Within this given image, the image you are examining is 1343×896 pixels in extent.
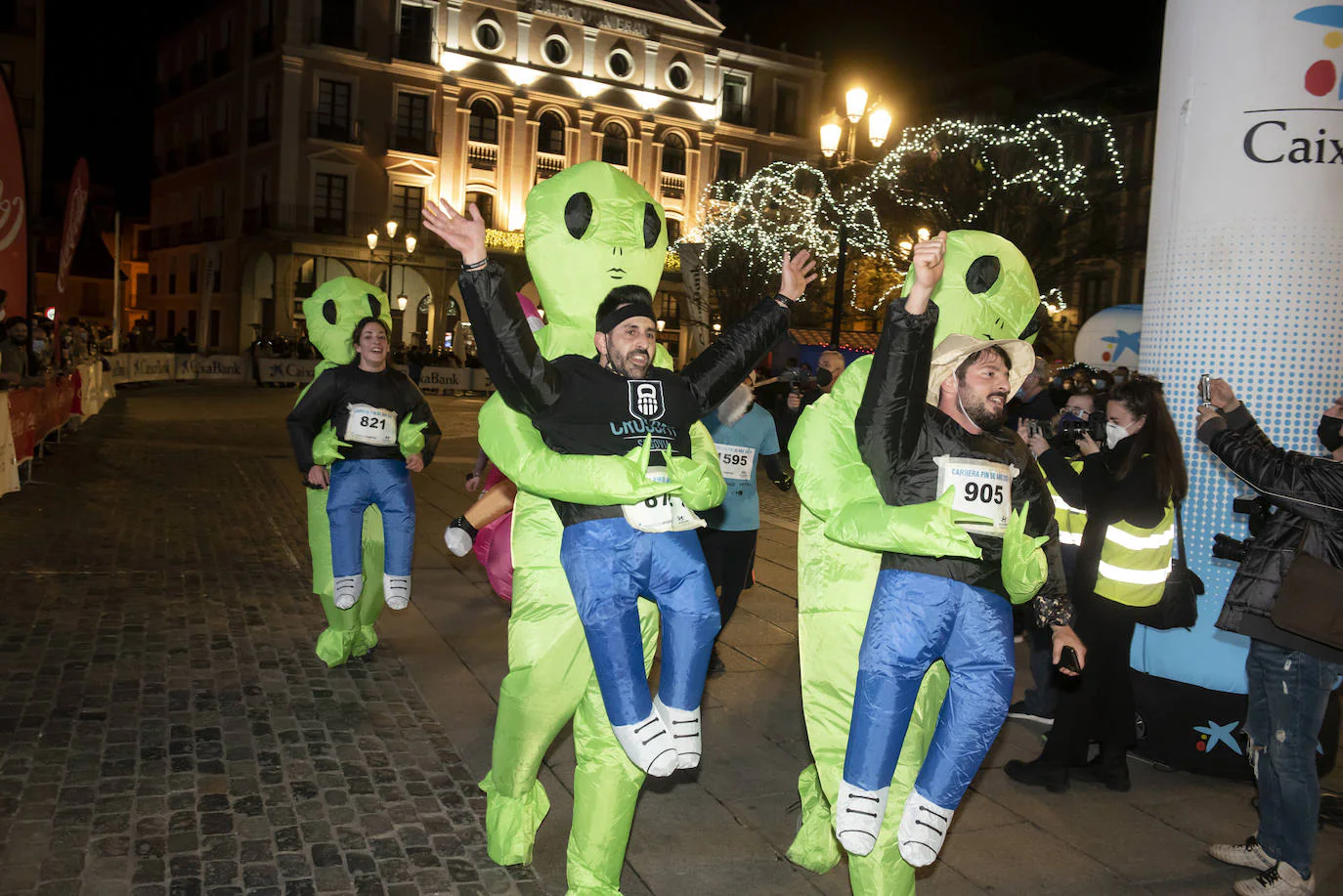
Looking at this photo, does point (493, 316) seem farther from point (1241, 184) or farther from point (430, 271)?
point (430, 271)

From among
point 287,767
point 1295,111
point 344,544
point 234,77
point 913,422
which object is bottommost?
point 287,767

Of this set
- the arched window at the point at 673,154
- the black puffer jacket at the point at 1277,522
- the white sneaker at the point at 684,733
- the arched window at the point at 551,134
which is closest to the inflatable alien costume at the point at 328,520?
the white sneaker at the point at 684,733

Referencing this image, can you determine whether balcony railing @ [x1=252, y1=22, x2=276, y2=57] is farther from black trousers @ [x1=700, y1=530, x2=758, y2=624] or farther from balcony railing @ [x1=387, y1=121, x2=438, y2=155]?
black trousers @ [x1=700, y1=530, x2=758, y2=624]

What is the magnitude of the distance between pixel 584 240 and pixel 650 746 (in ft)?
5.96

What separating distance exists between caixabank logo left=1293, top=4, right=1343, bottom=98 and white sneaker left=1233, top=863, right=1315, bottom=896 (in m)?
3.67

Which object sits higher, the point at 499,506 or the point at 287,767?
the point at 499,506

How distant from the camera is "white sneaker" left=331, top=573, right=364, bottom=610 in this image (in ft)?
21.2

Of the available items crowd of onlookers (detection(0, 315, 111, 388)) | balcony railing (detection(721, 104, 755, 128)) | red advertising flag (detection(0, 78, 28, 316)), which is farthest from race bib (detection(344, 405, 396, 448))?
balcony railing (detection(721, 104, 755, 128))

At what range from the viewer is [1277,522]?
14.0 ft

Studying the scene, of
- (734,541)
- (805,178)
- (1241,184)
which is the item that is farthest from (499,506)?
(805,178)

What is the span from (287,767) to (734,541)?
113 inches

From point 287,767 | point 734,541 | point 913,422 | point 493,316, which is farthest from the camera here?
point 734,541

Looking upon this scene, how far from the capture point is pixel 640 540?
378cm

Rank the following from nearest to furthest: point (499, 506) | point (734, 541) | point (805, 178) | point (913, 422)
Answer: point (913, 422), point (499, 506), point (734, 541), point (805, 178)
